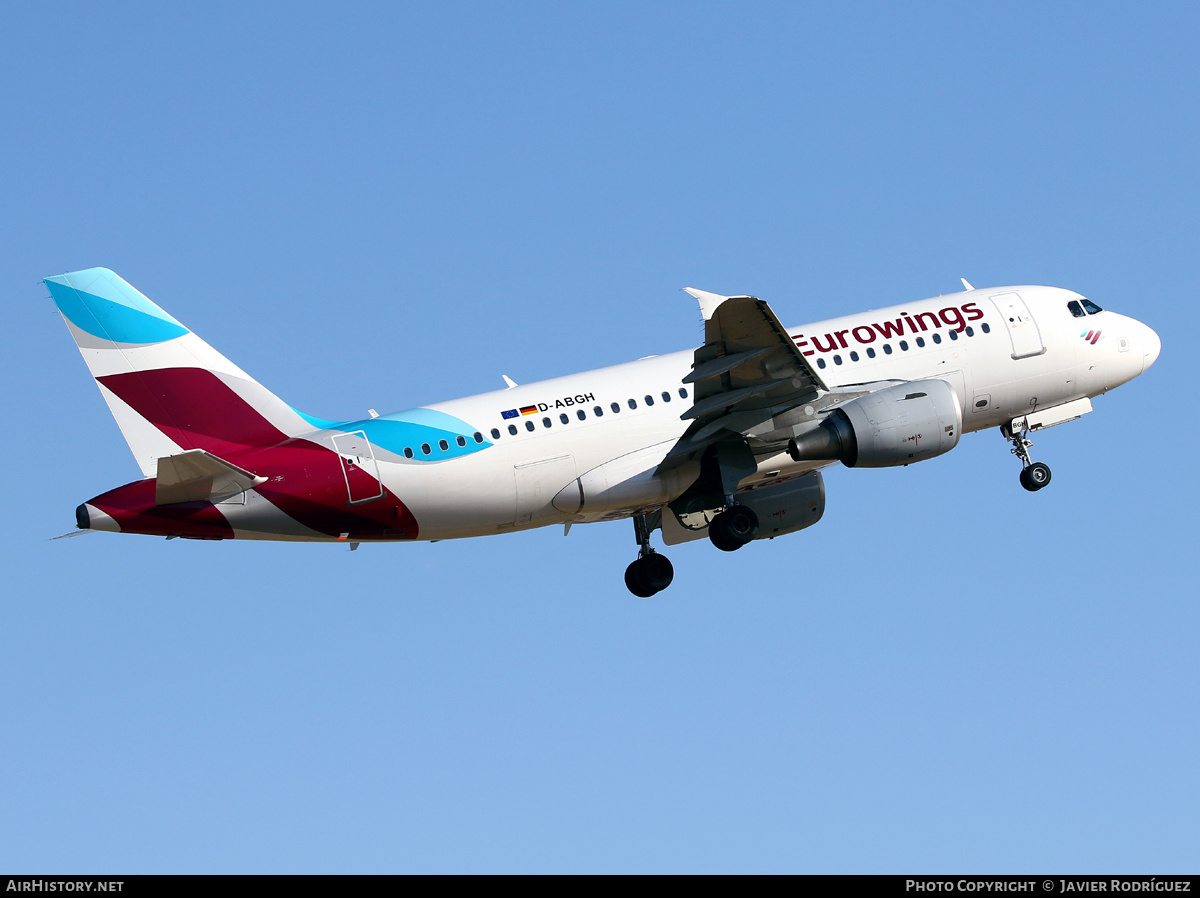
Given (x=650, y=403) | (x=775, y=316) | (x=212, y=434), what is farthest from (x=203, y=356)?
(x=775, y=316)

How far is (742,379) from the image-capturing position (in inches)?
1399

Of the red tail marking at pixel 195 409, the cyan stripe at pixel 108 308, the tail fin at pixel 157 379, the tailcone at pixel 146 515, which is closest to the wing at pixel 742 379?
the tail fin at pixel 157 379

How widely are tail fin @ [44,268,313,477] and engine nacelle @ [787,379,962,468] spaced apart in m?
12.3

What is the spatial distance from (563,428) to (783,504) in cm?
777

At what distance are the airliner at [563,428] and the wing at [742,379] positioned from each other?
0.16 ft

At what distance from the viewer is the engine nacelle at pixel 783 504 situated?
40.7m

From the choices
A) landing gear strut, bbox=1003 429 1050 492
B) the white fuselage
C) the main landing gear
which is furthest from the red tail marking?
landing gear strut, bbox=1003 429 1050 492

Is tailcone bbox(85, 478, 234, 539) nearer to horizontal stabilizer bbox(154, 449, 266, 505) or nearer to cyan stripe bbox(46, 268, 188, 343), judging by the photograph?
A: horizontal stabilizer bbox(154, 449, 266, 505)

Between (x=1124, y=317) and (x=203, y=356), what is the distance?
2540cm

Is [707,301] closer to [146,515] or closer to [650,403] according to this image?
[650,403]

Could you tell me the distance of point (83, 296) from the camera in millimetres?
34406

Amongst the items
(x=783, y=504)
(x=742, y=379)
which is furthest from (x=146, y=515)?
(x=783, y=504)
